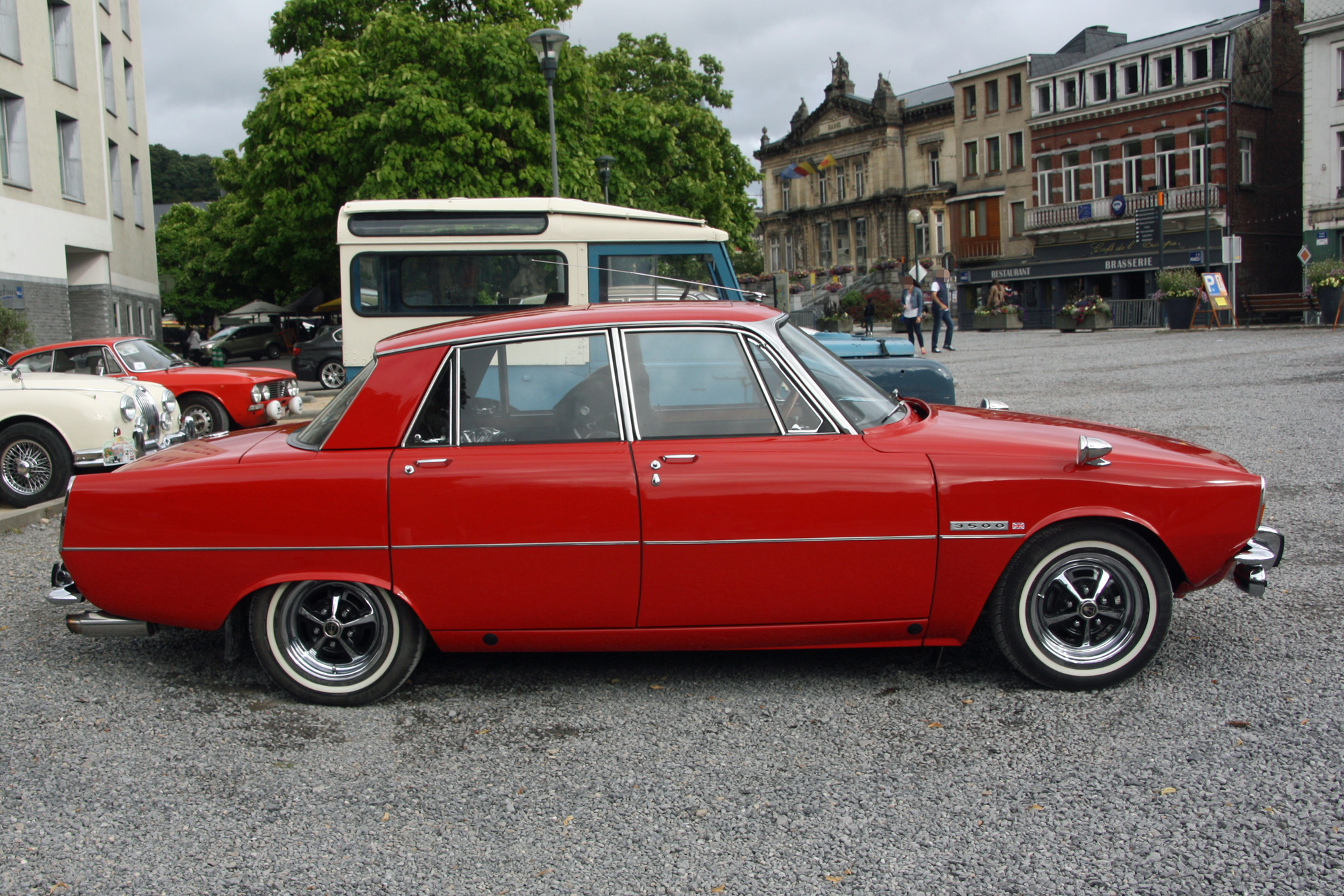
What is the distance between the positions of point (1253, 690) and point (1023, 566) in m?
0.99

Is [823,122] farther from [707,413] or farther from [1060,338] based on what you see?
[707,413]

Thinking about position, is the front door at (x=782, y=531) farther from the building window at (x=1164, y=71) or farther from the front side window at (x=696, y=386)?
the building window at (x=1164, y=71)

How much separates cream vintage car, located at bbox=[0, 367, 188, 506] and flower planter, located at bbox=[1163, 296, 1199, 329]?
28464 mm

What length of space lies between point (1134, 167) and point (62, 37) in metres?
40.9

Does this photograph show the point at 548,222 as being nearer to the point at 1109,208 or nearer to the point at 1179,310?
the point at 1179,310

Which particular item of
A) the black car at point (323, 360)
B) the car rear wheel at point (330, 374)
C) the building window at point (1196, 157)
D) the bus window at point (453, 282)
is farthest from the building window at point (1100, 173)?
the bus window at point (453, 282)

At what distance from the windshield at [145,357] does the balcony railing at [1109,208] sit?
41.3 metres

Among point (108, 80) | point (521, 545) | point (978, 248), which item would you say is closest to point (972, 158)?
point (978, 248)

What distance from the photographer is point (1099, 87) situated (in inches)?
1907

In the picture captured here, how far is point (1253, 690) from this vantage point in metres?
3.99

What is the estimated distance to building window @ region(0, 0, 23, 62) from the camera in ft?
71.2

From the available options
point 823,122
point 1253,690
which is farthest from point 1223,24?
point 1253,690

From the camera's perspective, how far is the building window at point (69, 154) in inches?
975

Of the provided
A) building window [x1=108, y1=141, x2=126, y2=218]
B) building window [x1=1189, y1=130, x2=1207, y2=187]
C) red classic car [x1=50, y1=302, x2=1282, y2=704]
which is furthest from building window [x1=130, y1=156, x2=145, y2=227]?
building window [x1=1189, y1=130, x2=1207, y2=187]
